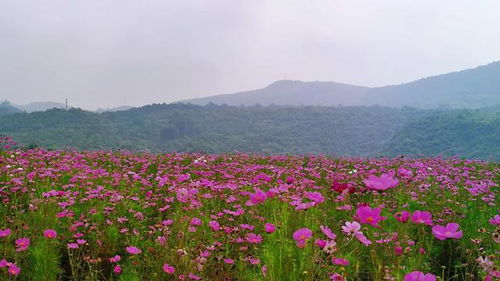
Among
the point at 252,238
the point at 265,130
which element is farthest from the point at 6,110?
the point at 252,238

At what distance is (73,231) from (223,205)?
1.79 meters

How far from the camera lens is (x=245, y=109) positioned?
12825cm

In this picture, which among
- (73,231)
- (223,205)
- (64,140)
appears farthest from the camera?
(64,140)

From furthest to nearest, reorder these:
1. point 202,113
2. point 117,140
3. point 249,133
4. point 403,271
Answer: point 202,113, point 249,133, point 117,140, point 403,271

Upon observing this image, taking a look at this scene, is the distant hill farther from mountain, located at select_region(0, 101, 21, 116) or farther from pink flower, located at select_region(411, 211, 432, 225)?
mountain, located at select_region(0, 101, 21, 116)

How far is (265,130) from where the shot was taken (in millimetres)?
107625

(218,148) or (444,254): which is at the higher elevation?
(444,254)

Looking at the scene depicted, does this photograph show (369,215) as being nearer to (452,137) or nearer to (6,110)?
(452,137)

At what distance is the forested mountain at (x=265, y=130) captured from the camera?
7319 centimetres

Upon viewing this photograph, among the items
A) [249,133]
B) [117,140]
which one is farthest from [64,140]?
[249,133]

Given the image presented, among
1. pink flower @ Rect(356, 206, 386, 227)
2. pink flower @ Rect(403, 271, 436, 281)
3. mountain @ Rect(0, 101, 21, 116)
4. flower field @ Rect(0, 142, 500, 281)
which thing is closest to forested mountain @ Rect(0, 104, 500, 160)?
mountain @ Rect(0, 101, 21, 116)

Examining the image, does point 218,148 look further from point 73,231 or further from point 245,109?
point 73,231

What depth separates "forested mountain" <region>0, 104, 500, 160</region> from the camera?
73188 millimetres

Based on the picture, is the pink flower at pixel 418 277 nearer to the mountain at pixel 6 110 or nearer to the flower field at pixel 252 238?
the flower field at pixel 252 238
